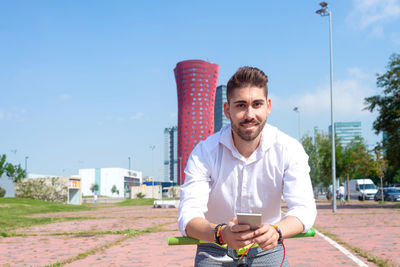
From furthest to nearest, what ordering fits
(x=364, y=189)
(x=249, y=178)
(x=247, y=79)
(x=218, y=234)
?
(x=364, y=189) < (x=249, y=178) < (x=247, y=79) < (x=218, y=234)

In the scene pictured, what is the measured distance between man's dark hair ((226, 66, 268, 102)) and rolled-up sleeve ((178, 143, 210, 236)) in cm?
44

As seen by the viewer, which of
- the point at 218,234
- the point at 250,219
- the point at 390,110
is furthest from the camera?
the point at 390,110

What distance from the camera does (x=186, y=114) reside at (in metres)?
104

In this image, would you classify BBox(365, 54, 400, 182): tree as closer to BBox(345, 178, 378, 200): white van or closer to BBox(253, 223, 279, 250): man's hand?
BBox(345, 178, 378, 200): white van

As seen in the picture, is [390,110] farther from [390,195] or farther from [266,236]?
[266,236]

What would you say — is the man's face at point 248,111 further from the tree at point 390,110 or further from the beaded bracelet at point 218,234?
the tree at point 390,110

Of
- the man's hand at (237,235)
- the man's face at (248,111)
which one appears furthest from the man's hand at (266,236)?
the man's face at (248,111)

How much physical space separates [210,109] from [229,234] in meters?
104

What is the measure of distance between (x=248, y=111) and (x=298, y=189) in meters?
0.54

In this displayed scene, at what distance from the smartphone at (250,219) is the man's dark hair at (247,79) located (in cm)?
82

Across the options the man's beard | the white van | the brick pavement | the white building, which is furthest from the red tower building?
the man's beard

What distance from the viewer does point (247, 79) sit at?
230 centimetres

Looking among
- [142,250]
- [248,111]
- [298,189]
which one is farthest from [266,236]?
[142,250]

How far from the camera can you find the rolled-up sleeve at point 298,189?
91.8 inches
